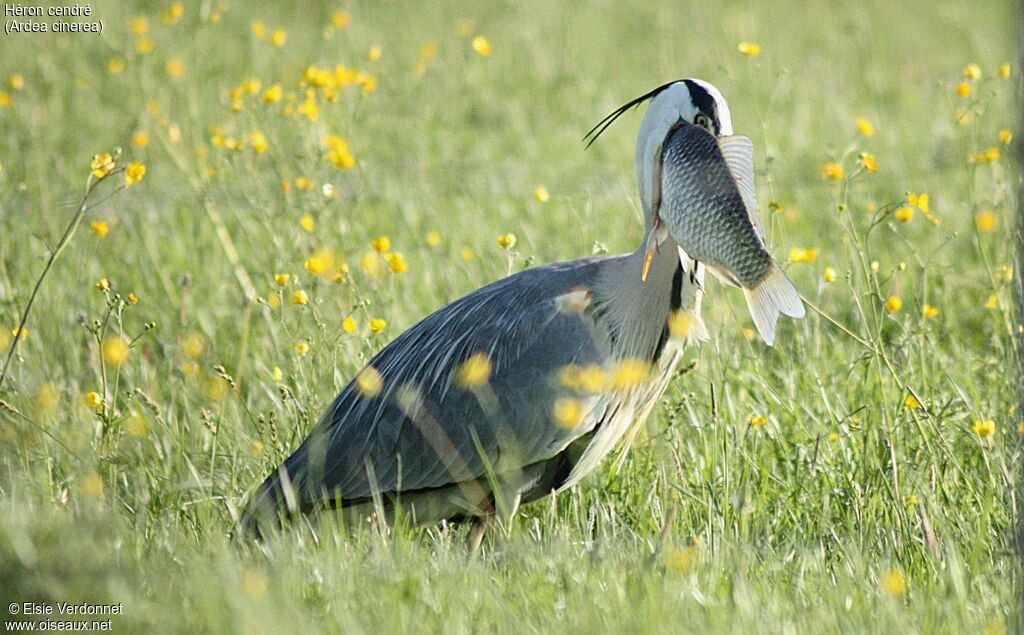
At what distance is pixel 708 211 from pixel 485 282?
219 centimetres

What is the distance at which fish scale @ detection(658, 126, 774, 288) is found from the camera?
305 centimetres

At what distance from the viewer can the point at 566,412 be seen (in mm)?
3459

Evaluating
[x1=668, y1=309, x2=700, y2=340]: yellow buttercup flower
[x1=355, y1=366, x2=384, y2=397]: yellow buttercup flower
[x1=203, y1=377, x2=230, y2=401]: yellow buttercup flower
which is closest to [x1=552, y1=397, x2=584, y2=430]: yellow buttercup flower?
[x1=668, y1=309, x2=700, y2=340]: yellow buttercup flower

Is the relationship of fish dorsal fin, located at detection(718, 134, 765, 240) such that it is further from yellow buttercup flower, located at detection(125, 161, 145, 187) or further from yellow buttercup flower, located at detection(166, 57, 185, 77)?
yellow buttercup flower, located at detection(166, 57, 185, 77)

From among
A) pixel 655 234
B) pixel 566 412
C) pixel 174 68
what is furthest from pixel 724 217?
pixel 174 68

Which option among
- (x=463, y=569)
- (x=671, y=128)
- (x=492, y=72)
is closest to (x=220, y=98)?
(x=492, y=72)

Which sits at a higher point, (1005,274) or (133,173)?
(133,173)

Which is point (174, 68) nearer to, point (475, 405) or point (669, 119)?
point (475, 405)

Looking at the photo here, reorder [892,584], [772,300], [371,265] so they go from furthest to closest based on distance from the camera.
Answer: [371,265], [772,300], [892,584]

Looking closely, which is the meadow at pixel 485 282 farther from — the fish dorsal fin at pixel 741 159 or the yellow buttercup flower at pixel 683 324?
the fish dorsal fin at pixel 741 159

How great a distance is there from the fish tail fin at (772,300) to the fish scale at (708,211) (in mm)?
19

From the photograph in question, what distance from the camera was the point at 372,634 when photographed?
8.44 feet

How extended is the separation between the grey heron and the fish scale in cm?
34

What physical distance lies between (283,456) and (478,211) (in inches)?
104
